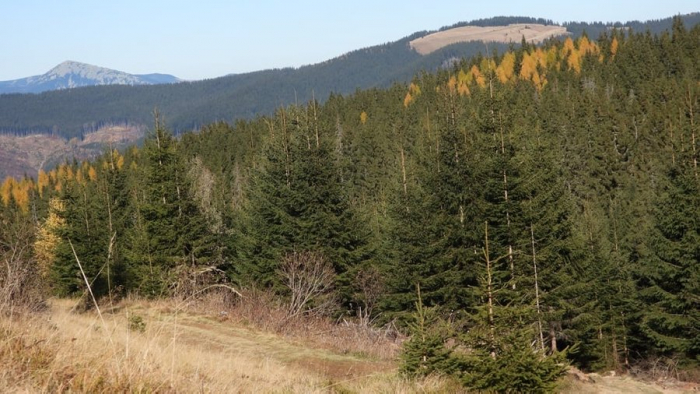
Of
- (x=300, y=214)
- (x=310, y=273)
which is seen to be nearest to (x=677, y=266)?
(x=310, y=273)

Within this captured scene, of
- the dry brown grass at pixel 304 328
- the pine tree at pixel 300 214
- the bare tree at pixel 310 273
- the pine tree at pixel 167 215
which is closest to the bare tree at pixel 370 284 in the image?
the pine tree at pixel 300 214

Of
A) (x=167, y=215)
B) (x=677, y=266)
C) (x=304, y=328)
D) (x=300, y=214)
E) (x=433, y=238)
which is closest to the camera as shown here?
(x=304, y=328)

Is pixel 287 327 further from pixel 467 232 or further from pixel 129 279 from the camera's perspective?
pixel 129 279

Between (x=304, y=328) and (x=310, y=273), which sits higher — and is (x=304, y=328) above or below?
above

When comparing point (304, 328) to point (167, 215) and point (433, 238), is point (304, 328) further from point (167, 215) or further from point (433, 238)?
point (167, 215)

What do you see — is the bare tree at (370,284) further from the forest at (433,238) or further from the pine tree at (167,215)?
the pine tree at (167,215)

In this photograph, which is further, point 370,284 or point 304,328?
point 370,284

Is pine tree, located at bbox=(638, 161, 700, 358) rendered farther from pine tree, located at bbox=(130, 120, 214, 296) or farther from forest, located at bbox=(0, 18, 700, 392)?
pine tree, located at bbox=(130, 120, 214, 296)

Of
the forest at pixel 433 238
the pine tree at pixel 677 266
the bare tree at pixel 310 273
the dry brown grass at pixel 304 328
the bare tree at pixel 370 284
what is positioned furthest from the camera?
the bare tree at pixel 370 284

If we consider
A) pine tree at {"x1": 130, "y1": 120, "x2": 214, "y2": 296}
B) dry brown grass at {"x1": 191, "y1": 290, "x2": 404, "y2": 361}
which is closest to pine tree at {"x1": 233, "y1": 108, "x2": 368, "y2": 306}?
pine tree at {"x1": 130, "y1": 120, "x2": 214, "y2": 296}

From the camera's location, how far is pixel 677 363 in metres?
24.7

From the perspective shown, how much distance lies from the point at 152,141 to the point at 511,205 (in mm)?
19359

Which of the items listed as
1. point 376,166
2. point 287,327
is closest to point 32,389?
point 287,327

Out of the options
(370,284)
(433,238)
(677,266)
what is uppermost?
(433,238)
